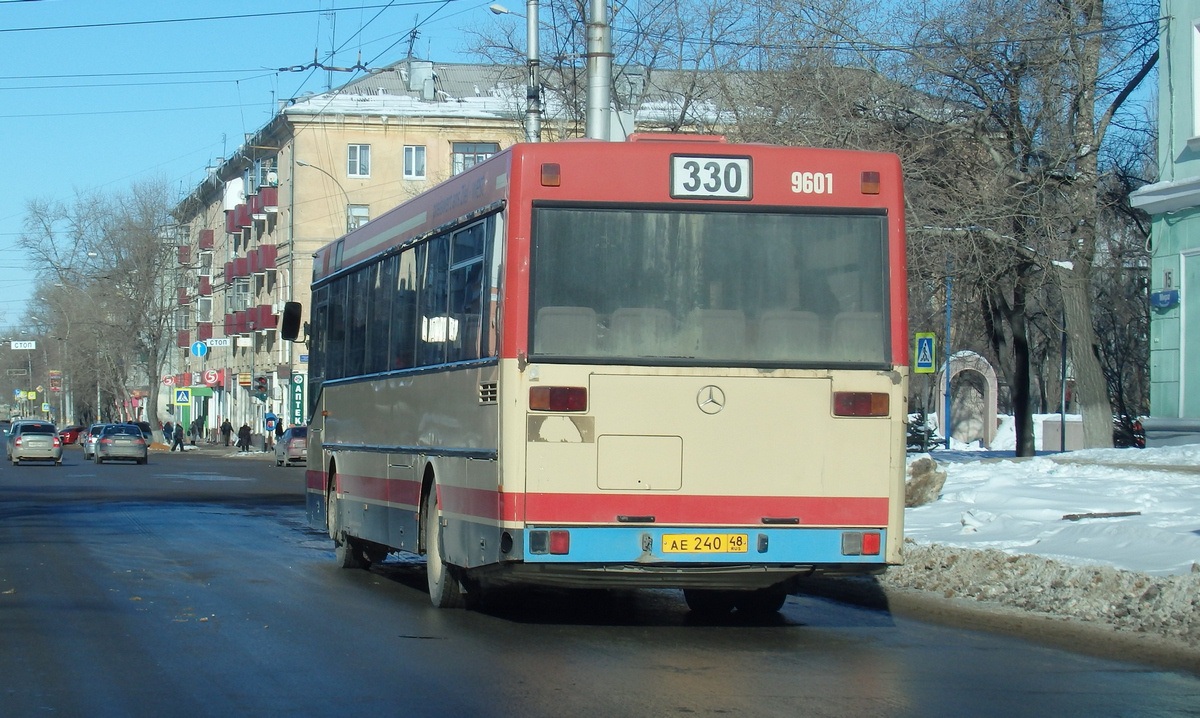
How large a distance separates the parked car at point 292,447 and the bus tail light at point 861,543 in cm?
4225

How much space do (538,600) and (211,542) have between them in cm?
720

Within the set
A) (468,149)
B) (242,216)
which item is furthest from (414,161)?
(242,216)

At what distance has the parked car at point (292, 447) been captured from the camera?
5106cm

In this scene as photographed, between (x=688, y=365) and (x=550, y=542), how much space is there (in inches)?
56.1

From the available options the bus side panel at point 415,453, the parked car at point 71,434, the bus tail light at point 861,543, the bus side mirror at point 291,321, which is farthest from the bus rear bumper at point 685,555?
the parked car at point 71,434

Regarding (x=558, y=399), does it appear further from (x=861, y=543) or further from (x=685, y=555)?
(x=861, y=543)

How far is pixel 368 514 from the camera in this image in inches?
543

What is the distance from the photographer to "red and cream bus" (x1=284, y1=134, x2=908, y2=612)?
9.61 m

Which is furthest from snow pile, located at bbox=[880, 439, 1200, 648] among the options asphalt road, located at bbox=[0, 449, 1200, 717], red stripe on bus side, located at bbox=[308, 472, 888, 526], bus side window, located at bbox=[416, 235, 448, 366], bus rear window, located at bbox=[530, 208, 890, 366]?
bus side window, located at bbox=[416, 235, 448, 366]

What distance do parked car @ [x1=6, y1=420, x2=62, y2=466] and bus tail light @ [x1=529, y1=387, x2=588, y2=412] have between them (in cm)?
4618

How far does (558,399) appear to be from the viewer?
31.5ft

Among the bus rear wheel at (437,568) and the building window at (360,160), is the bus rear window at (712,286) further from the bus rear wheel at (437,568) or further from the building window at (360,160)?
the building window at (360,160)

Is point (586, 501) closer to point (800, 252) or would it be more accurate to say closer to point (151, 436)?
point (800, 252)

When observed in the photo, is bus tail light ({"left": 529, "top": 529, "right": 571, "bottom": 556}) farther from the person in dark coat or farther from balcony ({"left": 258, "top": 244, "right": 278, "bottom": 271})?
balcony ({"left": 258, "top": 244, "right": 278, "bottom": 271})
